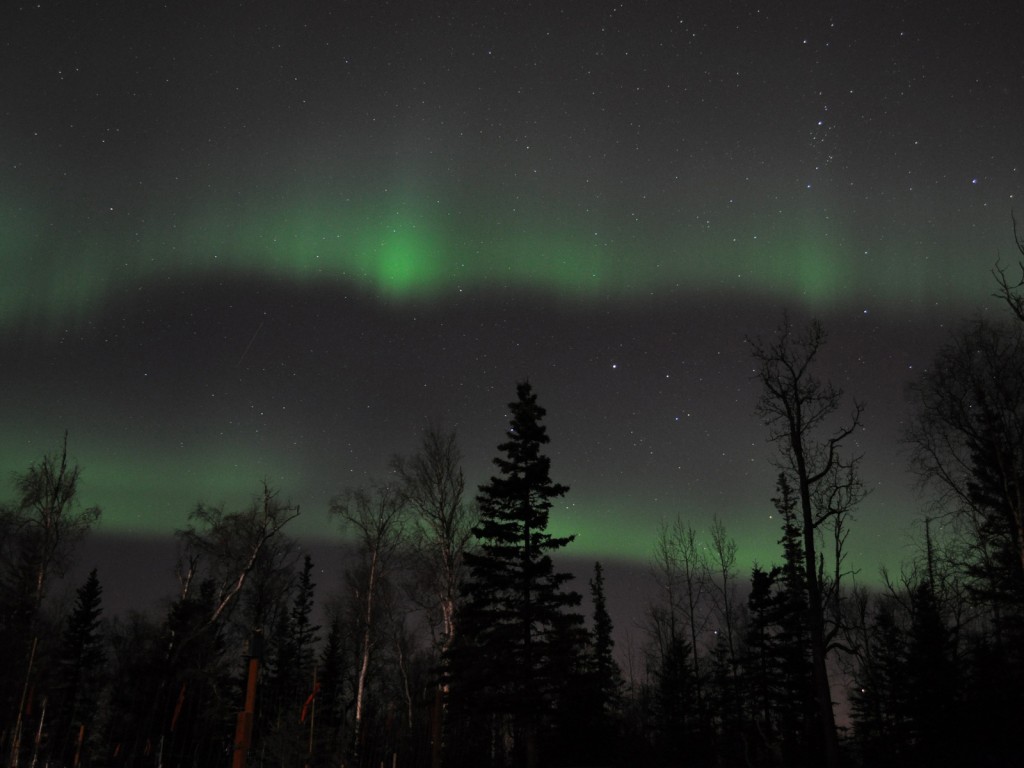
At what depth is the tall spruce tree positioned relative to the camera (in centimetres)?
2378

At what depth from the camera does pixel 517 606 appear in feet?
81.6

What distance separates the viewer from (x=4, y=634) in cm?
3045

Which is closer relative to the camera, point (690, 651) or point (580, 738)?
point (580, 738)

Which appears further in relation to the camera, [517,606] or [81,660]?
[81,660]

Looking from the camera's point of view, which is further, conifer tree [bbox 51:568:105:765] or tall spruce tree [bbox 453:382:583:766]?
conifer tree [bbox 51:568:105:765]

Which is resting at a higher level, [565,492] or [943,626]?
[565,492]

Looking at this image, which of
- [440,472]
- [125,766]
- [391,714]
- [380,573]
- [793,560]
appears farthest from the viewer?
[793,560]

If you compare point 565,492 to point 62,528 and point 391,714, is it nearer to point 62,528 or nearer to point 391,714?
point 391,714

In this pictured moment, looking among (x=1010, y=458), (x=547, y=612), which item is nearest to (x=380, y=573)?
(x=547, y=612)

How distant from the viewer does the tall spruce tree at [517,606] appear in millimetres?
23781

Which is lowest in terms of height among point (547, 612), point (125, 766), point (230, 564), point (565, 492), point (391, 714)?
point (125, 766)

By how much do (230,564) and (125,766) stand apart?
976cm

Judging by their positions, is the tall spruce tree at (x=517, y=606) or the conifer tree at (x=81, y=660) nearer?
the tall spruce tree at (x=517, y=606)

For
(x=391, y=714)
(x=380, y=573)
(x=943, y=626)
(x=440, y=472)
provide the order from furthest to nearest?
(x=943, y=626)
(x=380, y=573)
(x=440, y=472)
(x=391, y=714)
